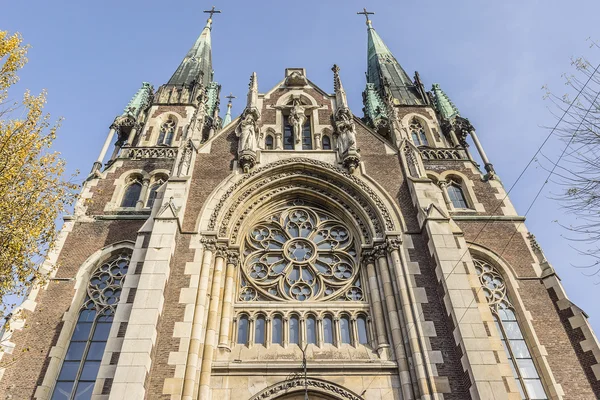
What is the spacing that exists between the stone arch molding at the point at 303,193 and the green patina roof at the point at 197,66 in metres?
12.8

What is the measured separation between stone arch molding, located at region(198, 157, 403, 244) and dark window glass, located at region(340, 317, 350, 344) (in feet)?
9.10

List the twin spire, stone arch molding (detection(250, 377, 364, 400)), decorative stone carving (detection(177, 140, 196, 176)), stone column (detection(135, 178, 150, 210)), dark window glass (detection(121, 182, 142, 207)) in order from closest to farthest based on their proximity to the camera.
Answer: stone arch molding (detection(250, 377, 364, 400))
decorative stone carving (detection(177, 140, 196, 176))
stone column (detection(135, 178, 150, 210))
dark window glass (detection(121, 182, 142, 207))
the twin spire

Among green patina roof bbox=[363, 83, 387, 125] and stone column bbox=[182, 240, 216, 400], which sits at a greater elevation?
green patina roof bbox=[363, 83, 387, 125]

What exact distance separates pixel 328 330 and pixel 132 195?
34.5 ft

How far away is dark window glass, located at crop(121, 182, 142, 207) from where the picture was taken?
1853 cm

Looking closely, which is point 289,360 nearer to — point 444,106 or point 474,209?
point 474,209

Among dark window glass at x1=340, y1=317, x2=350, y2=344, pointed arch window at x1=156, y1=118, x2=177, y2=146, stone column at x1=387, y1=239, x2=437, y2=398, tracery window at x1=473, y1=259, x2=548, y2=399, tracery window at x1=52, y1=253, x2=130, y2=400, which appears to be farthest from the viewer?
pointed arch window at x1=156, y1=118, x2=177, y2=146

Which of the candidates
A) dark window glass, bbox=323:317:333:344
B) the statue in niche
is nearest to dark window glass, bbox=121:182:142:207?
the statue in niche

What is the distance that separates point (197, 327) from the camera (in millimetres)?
12000

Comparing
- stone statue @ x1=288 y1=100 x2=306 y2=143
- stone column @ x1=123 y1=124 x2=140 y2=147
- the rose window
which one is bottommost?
the rose window

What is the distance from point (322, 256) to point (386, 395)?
5.00 meters

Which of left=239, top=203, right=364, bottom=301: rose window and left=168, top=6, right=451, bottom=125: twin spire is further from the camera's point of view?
left=168, top=6, right=451, bottom=125: twin spire

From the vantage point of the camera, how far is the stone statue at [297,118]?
1870 centimetres

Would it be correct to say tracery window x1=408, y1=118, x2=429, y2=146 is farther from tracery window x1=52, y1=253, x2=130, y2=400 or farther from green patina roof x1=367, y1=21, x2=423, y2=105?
tracery window x1=52, y1=253, x2=130, y2=400
